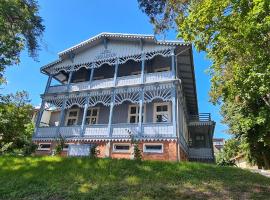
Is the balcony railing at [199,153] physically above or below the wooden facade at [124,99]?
below

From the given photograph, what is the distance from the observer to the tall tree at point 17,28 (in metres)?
14.7

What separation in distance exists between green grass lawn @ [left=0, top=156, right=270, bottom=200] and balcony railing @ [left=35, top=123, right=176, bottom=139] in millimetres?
5334

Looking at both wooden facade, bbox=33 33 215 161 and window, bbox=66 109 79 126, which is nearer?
wooden facade, bbox=33 33 215 161

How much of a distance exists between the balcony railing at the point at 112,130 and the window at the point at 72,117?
252 centimetres

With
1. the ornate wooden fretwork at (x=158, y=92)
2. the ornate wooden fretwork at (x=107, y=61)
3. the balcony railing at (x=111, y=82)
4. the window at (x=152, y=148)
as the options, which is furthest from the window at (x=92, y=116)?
the window at (x=152, y=148)

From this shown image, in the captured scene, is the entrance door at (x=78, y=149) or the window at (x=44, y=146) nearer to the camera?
the entrance door at (x=78, y=149)

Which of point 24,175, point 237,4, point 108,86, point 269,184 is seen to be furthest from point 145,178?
point 108,86

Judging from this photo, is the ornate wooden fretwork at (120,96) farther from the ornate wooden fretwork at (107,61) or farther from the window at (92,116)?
the ornate wooden fretwork at (107,61)

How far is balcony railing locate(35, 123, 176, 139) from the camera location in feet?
54.4

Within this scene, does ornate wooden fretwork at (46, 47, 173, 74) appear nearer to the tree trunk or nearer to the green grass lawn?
the green grass lawn

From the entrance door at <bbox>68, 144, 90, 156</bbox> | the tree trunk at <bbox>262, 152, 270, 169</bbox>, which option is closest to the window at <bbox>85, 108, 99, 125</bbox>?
the entrance door at <bbox>68, 144, 90, 156</bbox>

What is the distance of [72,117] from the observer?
22250 millimetres

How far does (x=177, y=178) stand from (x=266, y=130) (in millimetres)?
10536

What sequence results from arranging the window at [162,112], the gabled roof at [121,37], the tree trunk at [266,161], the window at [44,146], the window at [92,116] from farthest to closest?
the window at [92,116] < the window at [44,146] < the tree trunk at [266,161] < the gabled roof at [121,37] < the window at [162,112]
